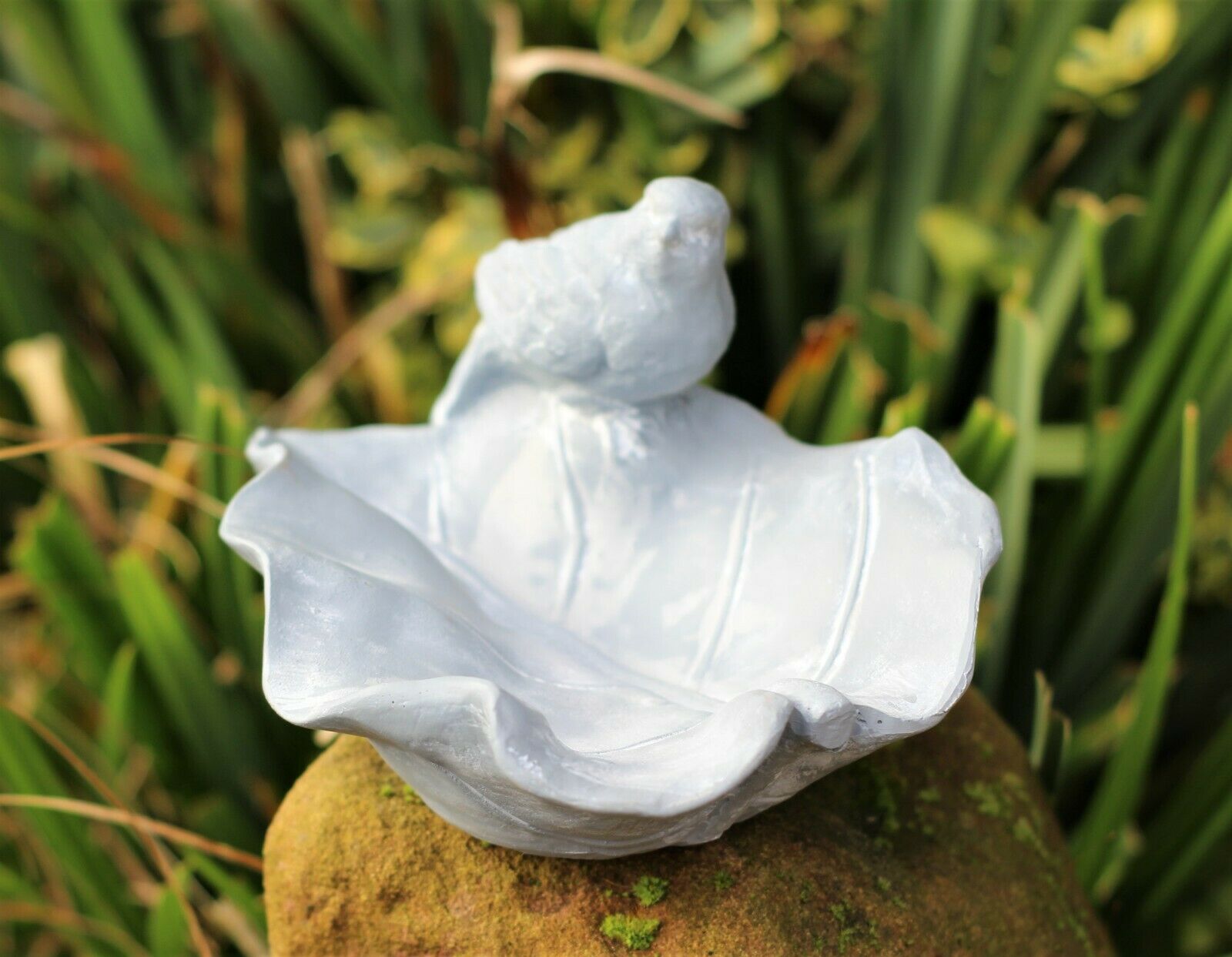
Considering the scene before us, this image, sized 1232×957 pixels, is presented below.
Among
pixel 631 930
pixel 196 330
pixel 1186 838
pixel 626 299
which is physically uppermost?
pixel 626 299

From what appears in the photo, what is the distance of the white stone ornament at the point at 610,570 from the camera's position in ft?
2.01

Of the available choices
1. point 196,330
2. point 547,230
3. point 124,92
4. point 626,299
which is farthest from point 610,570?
point 124,92

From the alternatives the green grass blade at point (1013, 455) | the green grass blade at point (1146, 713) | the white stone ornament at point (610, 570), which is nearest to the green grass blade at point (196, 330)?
the white stone ornament at point (610, 570)

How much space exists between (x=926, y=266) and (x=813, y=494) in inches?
29.9

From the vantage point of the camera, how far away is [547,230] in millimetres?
1412

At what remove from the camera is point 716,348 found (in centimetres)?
81

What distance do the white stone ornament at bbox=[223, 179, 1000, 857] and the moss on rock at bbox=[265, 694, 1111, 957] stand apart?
4 centimetres

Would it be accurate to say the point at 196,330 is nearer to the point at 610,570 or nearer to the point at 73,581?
the point at 73,581

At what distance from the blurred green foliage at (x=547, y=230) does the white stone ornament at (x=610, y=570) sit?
0.26 meters

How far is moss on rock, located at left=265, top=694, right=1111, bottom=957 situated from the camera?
0.70 metres

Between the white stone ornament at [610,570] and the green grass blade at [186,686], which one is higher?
the white stone ornament at [610,570]

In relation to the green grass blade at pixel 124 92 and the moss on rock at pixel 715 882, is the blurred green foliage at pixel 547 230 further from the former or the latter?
the moss on rock at pixel 715 882

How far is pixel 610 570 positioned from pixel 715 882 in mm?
207

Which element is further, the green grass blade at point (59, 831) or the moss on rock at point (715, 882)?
the green grass blade at point (59, 831)
